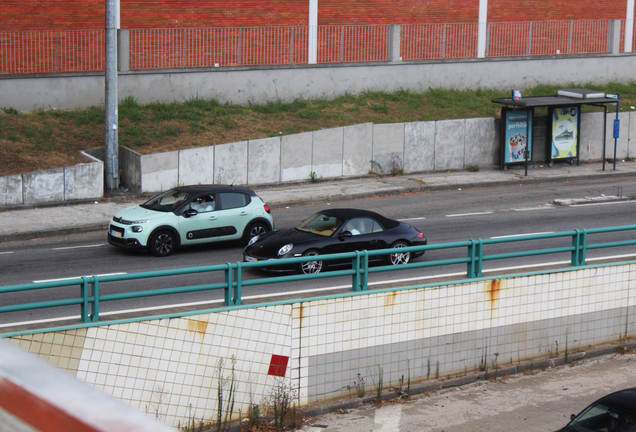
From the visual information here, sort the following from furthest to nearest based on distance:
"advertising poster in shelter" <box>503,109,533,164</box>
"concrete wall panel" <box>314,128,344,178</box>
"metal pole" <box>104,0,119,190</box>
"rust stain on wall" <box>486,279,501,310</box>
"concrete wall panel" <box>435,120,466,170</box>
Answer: "advertising poster in shelter" <box>503,109,533,164</box>
"concrete wall panel" <box>435,120,466,170</box>
"concrete wall panel" <box>314,128,344,178</box>
"metal pole" <box>104,0,119,190</box>
"rust stain on wall" <box>486,279,501,310</box>

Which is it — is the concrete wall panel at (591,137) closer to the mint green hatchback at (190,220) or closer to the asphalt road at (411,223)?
the asphalt road at (411,223)

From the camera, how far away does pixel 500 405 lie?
1039 centimetres

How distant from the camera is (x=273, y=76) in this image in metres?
30.2

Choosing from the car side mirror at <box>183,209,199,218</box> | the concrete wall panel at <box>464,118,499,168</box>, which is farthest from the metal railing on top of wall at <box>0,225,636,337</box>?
the concrete wall panel at <box>464,118,499,168</box>

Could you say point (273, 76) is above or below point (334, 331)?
above

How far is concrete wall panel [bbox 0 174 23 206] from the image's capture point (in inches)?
837

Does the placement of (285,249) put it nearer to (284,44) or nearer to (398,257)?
(398,257)

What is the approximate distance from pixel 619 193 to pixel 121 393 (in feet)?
66.6

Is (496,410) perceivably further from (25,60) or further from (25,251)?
(25,60)

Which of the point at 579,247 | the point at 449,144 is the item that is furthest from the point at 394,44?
the point at 579,247

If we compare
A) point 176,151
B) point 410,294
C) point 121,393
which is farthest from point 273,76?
point 121,393

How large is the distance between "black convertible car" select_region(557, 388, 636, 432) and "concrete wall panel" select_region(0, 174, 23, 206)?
18202 millimetres

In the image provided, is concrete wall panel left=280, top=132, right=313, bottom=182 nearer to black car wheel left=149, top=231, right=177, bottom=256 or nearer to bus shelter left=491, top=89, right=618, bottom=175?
bus shelter left=491, top=89, right=618, bottom=175

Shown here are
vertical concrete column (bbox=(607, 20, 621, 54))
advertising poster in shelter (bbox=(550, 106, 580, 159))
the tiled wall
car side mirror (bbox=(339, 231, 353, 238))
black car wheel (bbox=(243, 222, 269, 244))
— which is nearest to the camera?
the tiled wall
